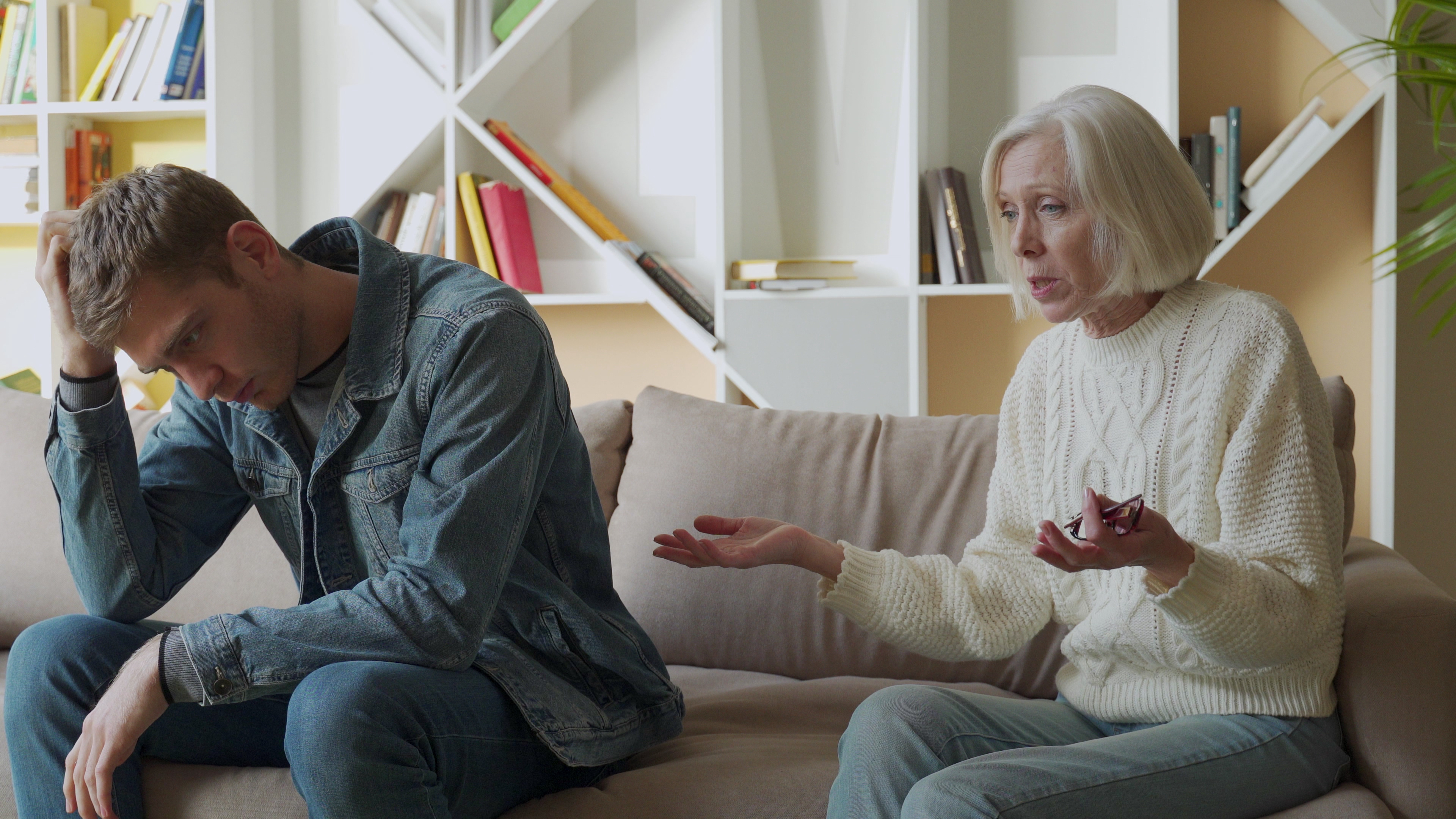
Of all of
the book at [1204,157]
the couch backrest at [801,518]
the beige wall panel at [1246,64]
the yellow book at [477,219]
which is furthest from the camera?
the yellow book at [477,219]

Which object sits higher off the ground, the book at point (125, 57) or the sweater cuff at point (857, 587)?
the book at point (125, 57)

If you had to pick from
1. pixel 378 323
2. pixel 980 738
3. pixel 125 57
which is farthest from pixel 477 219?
pixel 980 738

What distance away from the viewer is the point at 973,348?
2822 mm

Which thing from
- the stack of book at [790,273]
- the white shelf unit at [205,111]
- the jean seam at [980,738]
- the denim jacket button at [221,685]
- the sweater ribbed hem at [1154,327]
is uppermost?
the white shelf unit at [205,111]

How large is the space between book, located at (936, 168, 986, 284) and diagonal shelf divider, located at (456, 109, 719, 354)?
1.90 feet

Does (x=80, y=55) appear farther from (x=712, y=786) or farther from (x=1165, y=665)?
(x=1165, y=665)

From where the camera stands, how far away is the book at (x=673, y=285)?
2.71 meters

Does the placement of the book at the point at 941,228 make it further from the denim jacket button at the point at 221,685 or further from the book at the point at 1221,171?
the denim jacket button at the point at 221,685

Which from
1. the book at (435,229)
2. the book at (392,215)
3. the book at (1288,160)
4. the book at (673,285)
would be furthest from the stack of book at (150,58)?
the book at (1288,160)

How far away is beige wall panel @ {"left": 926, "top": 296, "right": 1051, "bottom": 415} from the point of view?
9.17 feet

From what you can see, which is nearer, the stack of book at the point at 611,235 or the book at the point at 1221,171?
the book at the point at 1221,171

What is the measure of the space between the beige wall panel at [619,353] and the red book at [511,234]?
0.19 m

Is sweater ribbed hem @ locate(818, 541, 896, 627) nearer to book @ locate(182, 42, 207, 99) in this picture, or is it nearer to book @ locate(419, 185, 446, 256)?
book @ locate(419, 185, 446, 256)

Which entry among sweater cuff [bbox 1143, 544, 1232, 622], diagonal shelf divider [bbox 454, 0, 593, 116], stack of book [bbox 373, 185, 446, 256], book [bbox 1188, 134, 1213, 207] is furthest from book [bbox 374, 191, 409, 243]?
sweater cuff [bbox 1143, 544, 1232, 622]
